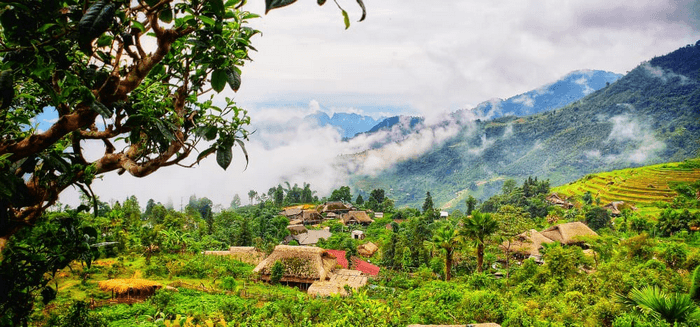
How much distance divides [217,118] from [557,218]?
138 feet

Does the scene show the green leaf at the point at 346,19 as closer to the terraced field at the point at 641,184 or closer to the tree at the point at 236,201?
the terraced field at the point at 641,184

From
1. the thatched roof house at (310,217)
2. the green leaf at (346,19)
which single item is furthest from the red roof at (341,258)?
the green leaf at (346,19)

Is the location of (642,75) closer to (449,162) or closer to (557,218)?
(449,162)

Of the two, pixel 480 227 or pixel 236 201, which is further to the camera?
pixel 236 201

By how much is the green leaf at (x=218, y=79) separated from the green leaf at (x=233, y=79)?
0.12 feet

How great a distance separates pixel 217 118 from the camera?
187 centimetres

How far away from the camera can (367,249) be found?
102ft

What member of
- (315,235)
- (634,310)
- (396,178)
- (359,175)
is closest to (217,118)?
(634,310)

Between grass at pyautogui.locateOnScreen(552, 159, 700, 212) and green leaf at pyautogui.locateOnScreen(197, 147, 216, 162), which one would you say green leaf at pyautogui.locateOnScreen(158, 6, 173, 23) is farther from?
grass at pyautogui.locateOnScreen(552, 159, 700, 212)

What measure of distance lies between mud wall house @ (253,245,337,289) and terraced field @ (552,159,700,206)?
3973 centimetres

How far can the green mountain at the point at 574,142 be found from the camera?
9831 centimetres

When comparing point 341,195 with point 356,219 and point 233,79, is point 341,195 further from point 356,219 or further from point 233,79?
point 233,79

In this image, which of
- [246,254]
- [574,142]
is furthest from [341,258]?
[574,142]

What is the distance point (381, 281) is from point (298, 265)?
4797 millimetres
